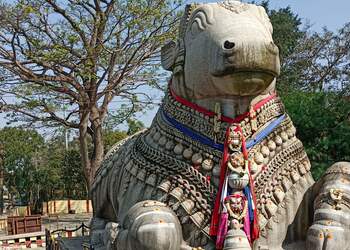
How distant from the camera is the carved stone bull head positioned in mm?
1891

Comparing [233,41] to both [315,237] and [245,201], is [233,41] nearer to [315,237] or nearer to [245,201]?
[245,201]

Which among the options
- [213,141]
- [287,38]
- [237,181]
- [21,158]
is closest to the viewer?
[237,181]

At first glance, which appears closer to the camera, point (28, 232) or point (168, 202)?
point (168, 202)

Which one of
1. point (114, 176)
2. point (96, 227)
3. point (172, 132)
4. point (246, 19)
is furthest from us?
point (96, 227)

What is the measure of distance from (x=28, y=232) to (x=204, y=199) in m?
10.2

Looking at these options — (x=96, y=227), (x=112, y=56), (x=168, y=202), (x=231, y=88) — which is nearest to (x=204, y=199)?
(x=168, y=202)

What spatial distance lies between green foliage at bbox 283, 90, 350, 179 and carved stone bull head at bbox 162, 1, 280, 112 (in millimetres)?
2881

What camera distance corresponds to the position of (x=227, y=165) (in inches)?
80.7

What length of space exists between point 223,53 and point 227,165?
464mm

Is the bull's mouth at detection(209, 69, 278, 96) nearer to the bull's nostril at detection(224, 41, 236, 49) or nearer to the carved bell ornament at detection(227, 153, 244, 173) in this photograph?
the bull's nostril at detection(224, 41, 236, 49)

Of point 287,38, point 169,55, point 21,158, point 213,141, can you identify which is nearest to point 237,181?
point 213,141

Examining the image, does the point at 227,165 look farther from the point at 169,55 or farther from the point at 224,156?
the point at 169,55

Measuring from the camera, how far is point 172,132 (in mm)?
2221

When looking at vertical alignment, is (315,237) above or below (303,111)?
below
